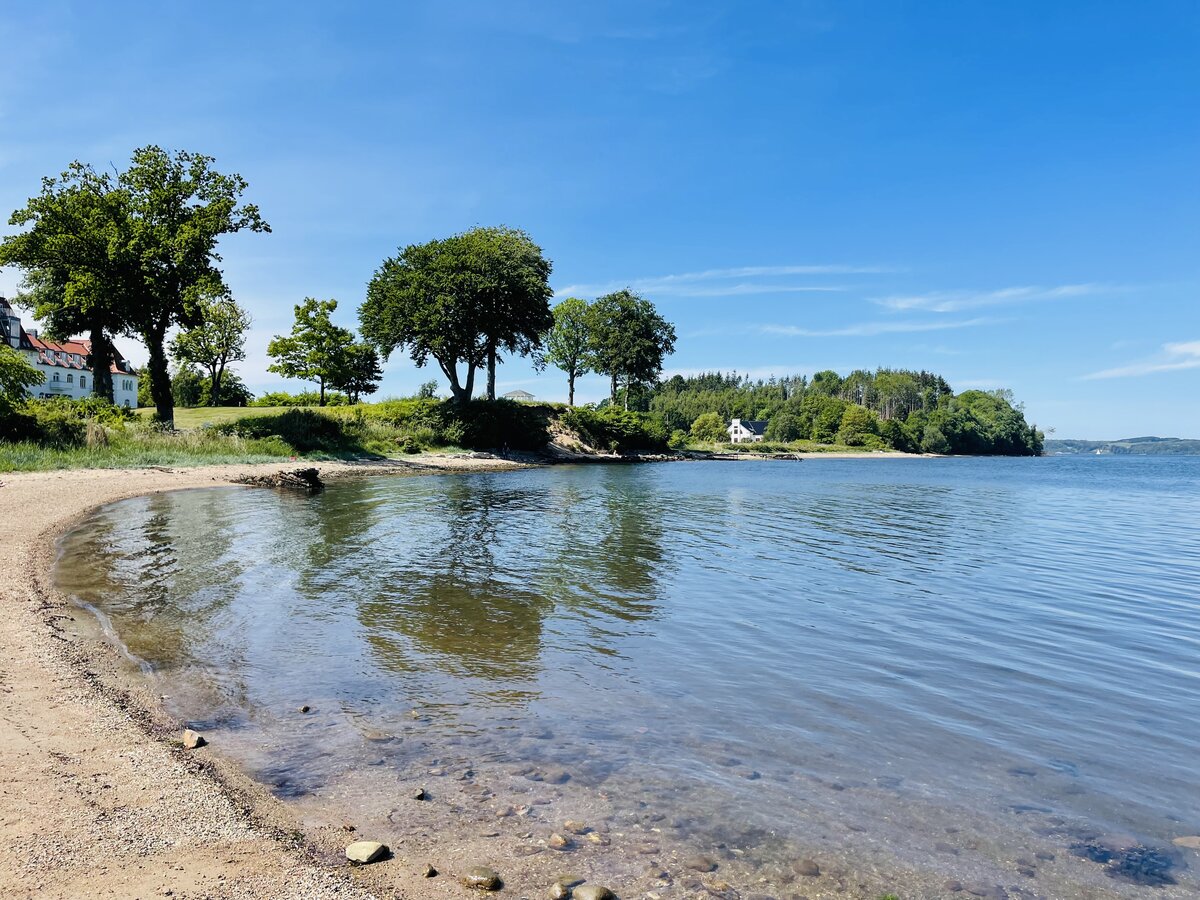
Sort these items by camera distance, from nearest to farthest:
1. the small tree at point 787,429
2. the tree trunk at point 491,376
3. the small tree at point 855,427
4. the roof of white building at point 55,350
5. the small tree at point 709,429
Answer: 1. the tree trunk at point 491,376
2. the roof of white building at point 55,350
3. the small tree at point 855,427
4. the small tree at point 709,429
5. the small tree at point 787,429

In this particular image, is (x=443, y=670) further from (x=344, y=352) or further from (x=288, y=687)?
(x=344, y=352)

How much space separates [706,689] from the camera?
25.1ft

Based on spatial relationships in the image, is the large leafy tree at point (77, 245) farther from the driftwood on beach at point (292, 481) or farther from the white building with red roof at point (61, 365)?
the white building with red roof at point (61, 365)

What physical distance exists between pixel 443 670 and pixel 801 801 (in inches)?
173

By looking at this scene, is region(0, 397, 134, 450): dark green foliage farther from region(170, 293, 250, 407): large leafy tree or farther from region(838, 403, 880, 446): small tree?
region(838, 403, 880, 446): small tree

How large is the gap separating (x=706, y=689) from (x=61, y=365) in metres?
110

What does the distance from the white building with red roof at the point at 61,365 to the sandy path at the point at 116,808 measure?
279 ft

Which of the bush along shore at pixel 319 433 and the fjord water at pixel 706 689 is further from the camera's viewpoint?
the bush along shore at pixel 319 433

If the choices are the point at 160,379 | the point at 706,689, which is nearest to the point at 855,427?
the point at 160,379

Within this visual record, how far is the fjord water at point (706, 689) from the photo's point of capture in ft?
16.3

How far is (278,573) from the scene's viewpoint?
13.4m

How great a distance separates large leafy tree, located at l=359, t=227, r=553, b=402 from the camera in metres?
55.9

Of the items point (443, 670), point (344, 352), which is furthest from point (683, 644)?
point (344, 352)

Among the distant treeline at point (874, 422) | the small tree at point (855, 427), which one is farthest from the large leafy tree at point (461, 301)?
the small tree at point (855, 427)
